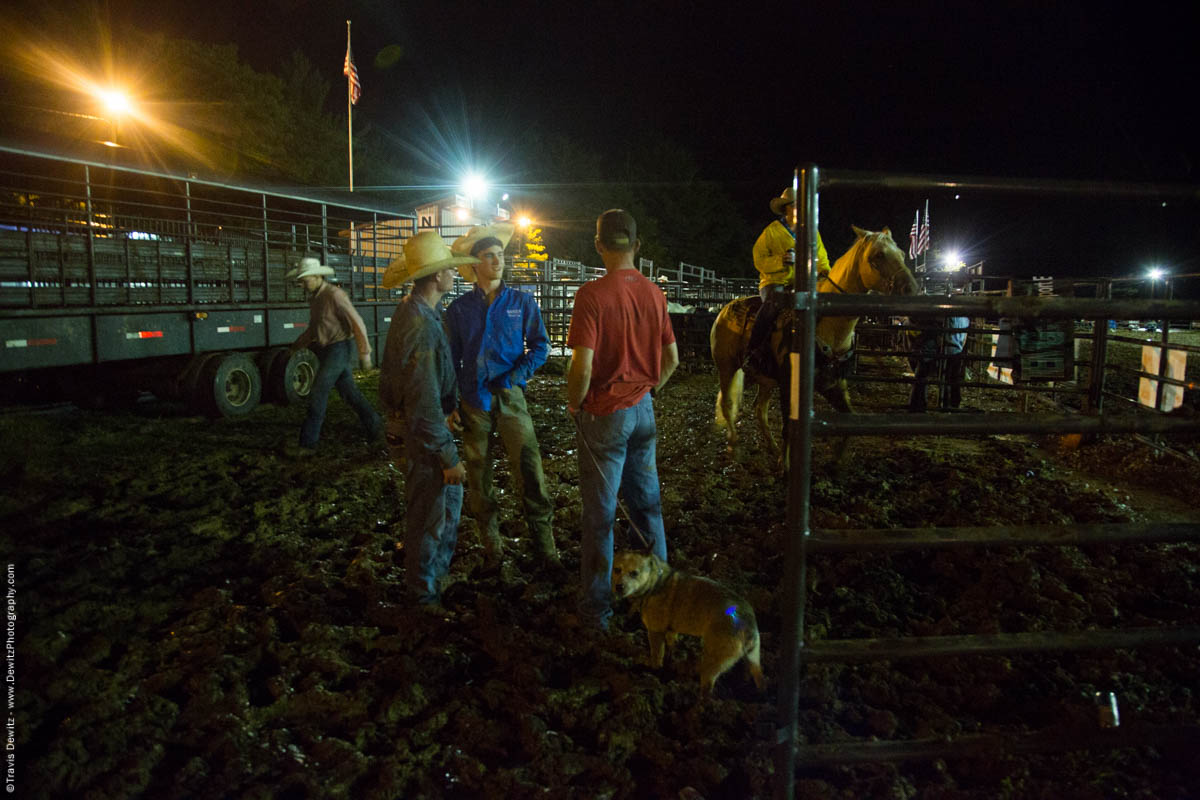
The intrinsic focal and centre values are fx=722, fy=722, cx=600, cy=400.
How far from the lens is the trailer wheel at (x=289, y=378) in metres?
9.73

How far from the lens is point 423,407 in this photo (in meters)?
3.46

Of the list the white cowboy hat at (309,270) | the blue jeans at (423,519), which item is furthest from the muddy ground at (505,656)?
the white cowboy hat at (309,270)

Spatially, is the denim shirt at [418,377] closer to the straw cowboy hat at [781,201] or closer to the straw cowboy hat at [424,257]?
the straw cowboy hat at [424,257]

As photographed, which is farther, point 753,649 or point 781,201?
point 781,201

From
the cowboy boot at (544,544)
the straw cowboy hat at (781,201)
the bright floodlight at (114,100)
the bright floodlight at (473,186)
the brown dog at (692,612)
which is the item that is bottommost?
the cowboy boot at (544,544)

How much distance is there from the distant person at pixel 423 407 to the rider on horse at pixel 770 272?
348 cm

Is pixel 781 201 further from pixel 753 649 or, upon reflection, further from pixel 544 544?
pixel 753 649

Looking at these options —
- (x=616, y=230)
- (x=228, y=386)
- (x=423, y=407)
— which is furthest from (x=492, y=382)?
(x=228, y=386)

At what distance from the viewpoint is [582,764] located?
2482mm

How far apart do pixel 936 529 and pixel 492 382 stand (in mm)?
2731

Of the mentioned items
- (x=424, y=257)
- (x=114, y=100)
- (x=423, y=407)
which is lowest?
(x=423, y=407)

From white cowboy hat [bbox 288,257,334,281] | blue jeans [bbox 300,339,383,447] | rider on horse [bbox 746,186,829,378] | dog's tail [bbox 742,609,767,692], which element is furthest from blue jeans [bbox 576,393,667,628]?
white cowboy hat [bbox 288,257,334,281]

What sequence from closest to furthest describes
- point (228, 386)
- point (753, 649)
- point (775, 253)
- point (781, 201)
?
1. point (753, 649)
2. point (781, 201)
3. point (775, 253)
4. point (228, 386)

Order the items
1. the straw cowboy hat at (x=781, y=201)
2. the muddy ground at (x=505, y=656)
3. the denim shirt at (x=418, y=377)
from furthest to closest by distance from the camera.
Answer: the straw cowboy hat at (x=781, y=201) < the denim shirt at (x=418, y=377) < the muddy ground at (x=505, y=656)
